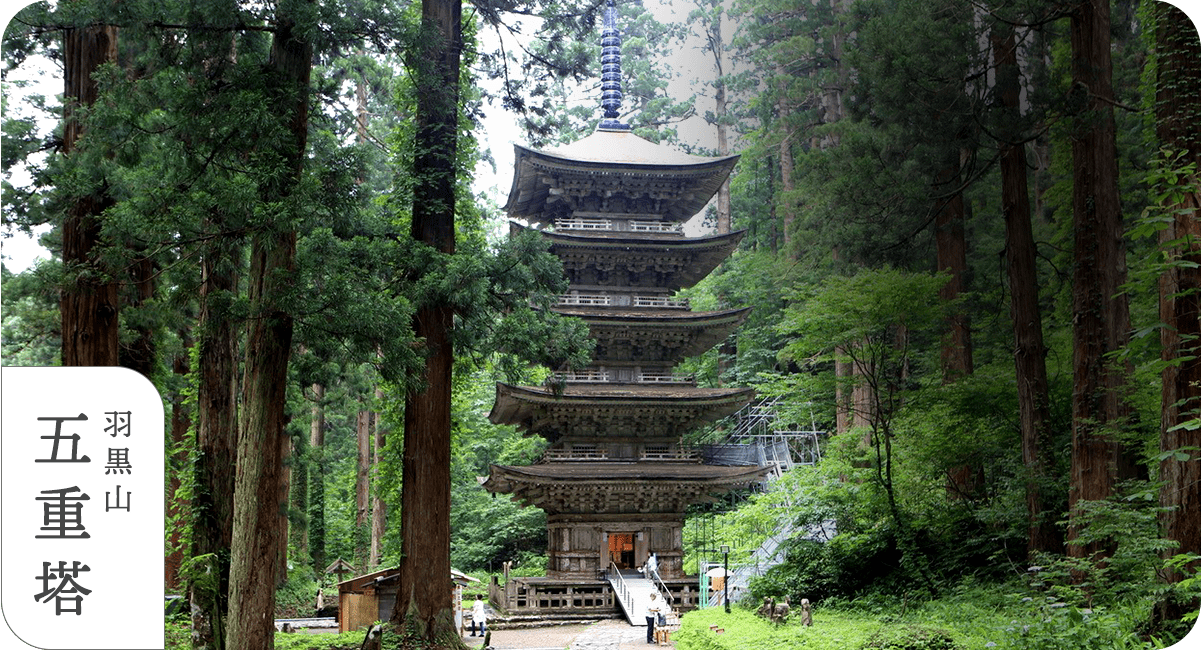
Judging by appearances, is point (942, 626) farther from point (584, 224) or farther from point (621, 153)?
point (621, 153)

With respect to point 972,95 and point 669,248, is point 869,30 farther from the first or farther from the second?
point 669,248

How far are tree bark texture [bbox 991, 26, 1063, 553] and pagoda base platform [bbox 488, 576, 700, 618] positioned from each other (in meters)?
7.36

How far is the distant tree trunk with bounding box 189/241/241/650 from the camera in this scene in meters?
8.34

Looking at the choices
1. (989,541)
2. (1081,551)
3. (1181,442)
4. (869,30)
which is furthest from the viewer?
(869,30)

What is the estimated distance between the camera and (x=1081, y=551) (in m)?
8.92

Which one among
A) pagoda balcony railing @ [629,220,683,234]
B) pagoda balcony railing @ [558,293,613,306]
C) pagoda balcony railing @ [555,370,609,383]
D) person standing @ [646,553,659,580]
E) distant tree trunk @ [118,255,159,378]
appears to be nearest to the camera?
distant tree trunk @ [118,255,159,378]

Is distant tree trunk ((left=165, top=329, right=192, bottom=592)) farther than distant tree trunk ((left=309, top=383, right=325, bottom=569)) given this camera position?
No

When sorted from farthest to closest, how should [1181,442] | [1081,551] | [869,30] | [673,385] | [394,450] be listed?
[673,385], [394,450], [869,30], [1081,551], [1181,442]

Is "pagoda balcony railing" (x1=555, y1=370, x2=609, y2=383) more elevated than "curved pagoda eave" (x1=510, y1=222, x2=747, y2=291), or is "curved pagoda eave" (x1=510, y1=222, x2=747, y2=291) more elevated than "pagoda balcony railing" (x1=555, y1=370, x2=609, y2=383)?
"curved pagoda eave" (x1=510, y1=222, x2=747, y2=291)

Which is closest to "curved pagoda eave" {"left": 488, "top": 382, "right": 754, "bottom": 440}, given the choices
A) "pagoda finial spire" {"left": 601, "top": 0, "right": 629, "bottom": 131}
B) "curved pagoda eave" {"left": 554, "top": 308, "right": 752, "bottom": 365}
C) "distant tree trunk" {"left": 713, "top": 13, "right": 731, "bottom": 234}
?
"curved pagoda eave" {"left": 554, "top": 308, "right": 752, "bottom": 365}

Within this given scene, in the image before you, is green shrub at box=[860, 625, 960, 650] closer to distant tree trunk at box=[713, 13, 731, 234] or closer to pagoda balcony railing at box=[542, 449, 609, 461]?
pagoda balcony railing at box=[542, 449, 609, 461]

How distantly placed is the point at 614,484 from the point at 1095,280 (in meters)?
9.41

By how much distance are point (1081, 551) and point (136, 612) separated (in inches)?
312

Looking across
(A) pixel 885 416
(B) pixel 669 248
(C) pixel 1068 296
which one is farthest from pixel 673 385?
(C) pixel 1068 296
